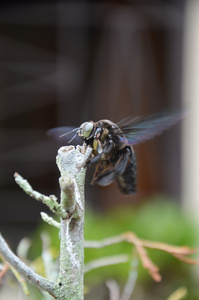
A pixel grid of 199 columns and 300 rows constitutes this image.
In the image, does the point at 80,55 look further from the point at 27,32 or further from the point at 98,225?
the point at 98,225

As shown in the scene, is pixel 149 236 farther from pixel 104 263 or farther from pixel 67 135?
pixel 67 135

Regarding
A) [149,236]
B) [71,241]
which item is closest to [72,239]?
[71,241]

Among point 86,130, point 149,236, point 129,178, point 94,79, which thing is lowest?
point 149,236

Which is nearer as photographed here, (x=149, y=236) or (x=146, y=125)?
(x=146, y=125)

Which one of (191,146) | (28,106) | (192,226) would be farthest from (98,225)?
(28,106)

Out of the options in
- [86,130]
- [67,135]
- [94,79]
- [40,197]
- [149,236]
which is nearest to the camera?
[40,197]

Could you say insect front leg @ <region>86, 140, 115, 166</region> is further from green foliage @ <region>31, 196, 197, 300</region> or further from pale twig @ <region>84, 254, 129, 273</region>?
green foliage @ <region>31, 196, 197, 300</region>

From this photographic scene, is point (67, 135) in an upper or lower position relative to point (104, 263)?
upper
